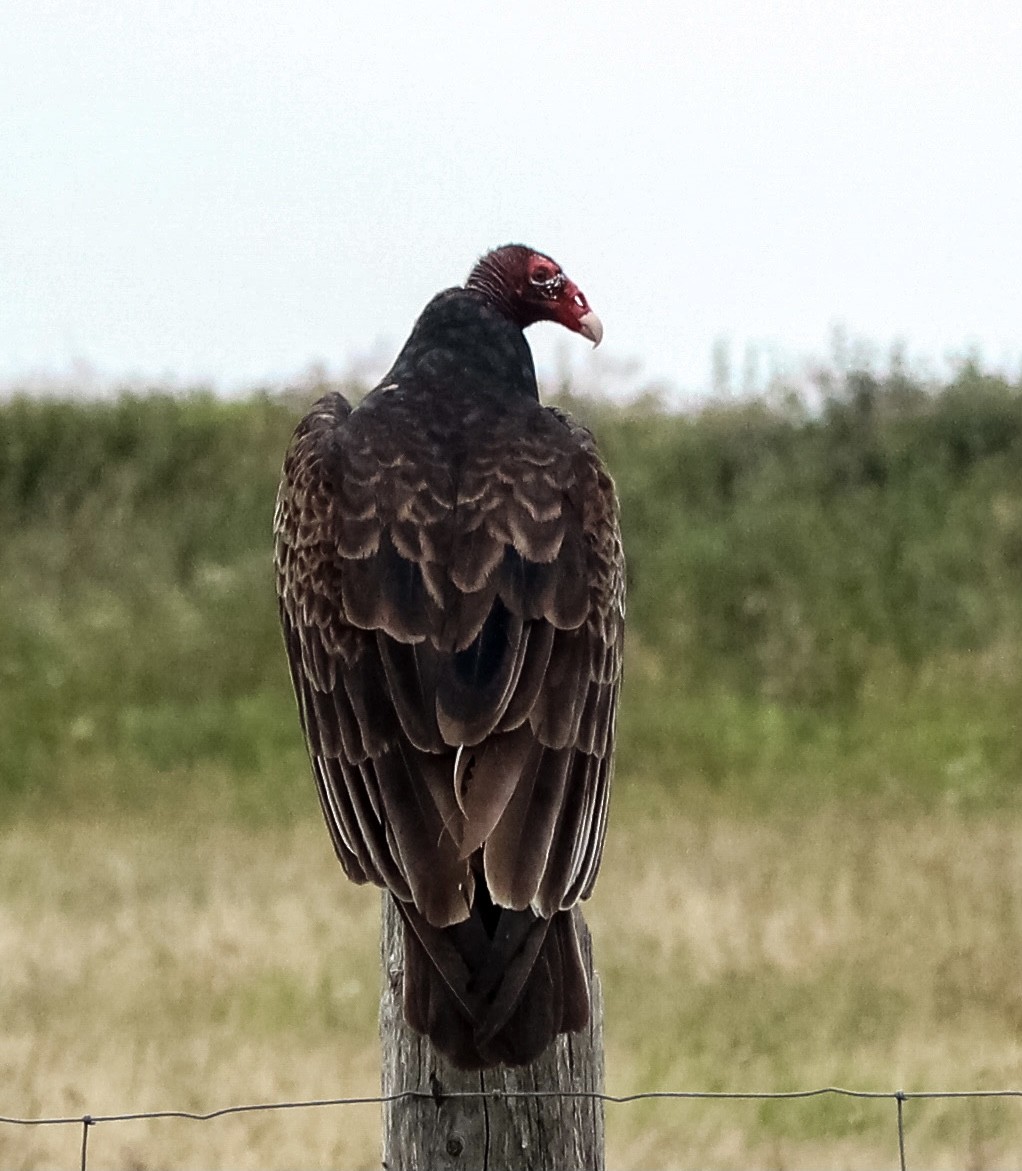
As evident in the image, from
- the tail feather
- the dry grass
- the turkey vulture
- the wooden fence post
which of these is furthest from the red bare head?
the dry grass

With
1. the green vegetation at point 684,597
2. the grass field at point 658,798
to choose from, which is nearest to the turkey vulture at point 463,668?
the grass field at point 658,798

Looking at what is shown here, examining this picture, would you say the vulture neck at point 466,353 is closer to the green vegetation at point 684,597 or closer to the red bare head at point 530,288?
the red bare head at point 530,288

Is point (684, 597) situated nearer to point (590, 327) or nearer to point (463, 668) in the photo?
point (590, 327)

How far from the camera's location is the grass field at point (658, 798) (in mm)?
6168

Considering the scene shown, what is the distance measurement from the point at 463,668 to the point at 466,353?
116 centimetres

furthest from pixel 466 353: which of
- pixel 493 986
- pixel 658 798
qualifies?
pixel 658 798

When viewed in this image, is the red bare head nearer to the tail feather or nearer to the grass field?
the tail feather

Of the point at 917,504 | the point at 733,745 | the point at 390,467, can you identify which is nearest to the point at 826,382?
the point at 917,504

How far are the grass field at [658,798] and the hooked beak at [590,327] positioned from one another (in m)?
2.36

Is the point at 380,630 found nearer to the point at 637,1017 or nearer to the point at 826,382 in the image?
the point at 637,1017

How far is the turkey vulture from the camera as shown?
2740 mm

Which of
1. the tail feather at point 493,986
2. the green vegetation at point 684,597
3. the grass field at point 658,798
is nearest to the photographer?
the tail feather at point 493,986

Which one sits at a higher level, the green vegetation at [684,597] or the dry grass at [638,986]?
the green vegetation at [684,597]

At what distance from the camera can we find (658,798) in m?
10.0
